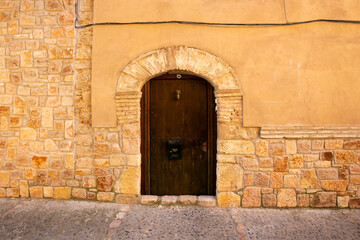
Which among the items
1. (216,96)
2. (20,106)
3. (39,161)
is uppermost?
(216,96)

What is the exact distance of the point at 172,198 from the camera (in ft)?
10.5

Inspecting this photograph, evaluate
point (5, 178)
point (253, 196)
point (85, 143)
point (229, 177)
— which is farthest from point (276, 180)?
point (5, 178)

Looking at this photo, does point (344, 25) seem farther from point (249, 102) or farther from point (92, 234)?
point (92, 234)

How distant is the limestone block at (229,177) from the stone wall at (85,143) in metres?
0.02

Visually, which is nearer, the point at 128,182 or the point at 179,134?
the point at 128,182

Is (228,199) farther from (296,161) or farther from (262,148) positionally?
(296,161)

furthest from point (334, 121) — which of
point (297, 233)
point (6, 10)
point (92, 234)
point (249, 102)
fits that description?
point (6, 10)

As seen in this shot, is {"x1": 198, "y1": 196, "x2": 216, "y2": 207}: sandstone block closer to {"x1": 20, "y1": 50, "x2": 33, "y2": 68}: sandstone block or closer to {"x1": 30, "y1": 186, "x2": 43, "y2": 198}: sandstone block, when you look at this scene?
{"x1": 30, "y1": 186, "x2": 43, "y2": 198}: sandstone block

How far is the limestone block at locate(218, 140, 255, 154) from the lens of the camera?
3.05 m

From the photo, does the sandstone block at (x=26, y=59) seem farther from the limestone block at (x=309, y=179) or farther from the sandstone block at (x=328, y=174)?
the sandstone block at (x=328, y=174)

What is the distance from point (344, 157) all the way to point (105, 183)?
3.66m

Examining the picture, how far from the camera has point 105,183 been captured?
3148 mm

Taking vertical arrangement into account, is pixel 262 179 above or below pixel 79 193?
above

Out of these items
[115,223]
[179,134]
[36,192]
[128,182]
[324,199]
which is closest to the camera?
[115,223]
